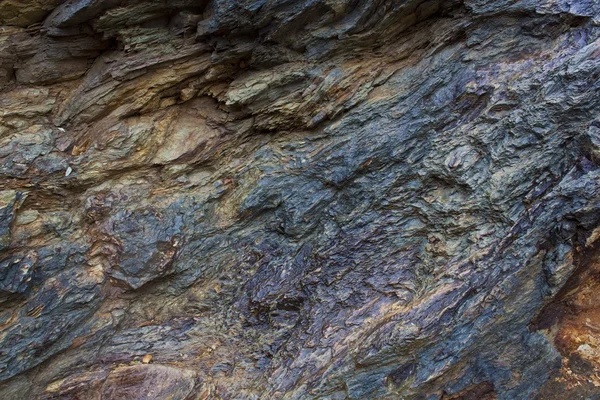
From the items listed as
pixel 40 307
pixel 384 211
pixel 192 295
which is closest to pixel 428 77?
pixel 384 211

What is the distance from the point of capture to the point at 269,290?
21.9 feet

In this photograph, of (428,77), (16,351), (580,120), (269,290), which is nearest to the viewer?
(580,120)

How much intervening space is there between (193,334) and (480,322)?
4232mm

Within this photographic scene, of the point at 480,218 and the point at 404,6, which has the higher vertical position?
the point at 404,6

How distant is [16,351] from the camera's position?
588 centimetres

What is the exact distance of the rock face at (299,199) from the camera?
549 cm

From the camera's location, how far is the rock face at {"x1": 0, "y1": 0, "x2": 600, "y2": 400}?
18.0ft

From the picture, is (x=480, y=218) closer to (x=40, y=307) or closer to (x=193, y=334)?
(x=193, y=334)

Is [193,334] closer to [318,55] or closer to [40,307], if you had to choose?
[40,307]

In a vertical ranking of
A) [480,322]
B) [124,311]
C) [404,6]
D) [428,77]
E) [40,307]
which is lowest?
[480,322]

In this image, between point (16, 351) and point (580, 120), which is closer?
point (580, 120)

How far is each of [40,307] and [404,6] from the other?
6808 mm

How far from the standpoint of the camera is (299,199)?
668 cm

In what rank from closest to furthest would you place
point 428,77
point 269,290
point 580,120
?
point 580,120
point 428,77
point 269,290
